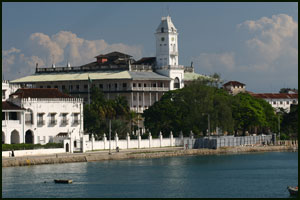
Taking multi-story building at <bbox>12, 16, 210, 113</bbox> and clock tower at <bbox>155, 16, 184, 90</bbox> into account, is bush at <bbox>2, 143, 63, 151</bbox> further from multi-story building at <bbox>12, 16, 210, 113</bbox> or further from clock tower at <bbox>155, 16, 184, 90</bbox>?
clock tower at <bbox>155, 16, 184, 90</bbox>

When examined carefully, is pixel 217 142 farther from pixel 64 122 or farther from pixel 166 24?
pixel 166 24

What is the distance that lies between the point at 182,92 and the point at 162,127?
234 inches

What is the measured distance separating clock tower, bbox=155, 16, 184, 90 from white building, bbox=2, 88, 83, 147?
48948 mm

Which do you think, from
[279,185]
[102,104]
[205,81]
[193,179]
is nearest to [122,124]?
[102,104]

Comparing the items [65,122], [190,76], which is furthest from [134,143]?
[190,76]

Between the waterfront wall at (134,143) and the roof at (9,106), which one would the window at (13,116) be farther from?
the waterfront wall at (134,143)

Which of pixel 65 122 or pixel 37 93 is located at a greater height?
pixel 37 93

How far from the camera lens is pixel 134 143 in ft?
383

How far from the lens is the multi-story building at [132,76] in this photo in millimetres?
155625

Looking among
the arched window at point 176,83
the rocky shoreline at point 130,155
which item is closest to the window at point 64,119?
the rocky shoreline at point 130,155

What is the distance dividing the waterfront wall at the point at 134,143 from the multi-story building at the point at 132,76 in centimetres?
3061

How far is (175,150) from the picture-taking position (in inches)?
4491

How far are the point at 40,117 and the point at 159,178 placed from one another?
98.6ft

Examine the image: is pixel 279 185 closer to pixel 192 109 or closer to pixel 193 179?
pixel 193 179
